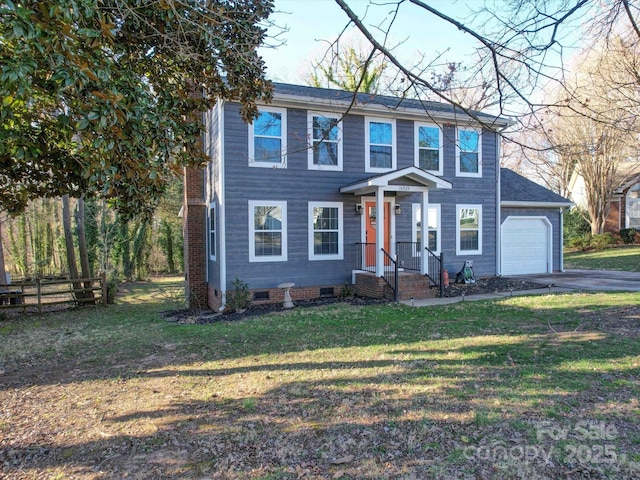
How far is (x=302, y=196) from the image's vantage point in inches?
444

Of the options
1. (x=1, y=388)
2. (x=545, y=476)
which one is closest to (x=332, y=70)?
(x=545, y=476)

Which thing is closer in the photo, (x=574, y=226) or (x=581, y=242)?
(x=581, y=242)

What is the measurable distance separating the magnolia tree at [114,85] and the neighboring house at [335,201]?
4.38m

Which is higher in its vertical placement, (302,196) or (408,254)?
(302,196)

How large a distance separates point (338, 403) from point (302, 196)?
7.90 m

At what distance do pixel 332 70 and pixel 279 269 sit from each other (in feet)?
21.8

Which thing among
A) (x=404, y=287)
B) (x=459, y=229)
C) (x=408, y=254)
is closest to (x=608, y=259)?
(x=459, y=229)

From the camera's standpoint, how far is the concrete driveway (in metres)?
11.1

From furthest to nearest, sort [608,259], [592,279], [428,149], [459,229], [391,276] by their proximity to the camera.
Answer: [608,259] < [459,229] < [592,279] < [428,149] < [391,276]

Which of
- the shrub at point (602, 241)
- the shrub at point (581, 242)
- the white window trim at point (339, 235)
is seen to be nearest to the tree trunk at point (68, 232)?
the white window trim at point (339, 235)

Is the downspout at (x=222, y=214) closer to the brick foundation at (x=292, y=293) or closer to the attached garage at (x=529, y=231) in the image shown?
the brick foundation at (x=292, y=293)

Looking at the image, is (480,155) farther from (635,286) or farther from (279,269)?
(279,269)

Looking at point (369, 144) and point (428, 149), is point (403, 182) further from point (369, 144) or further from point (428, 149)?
point (428, 149)

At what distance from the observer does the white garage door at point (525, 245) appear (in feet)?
46.7
